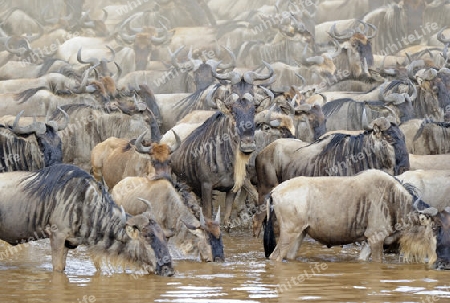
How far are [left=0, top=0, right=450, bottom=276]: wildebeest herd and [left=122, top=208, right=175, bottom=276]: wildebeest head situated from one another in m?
0.01

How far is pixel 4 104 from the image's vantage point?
65.9ft

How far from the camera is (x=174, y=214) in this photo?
43.4ft

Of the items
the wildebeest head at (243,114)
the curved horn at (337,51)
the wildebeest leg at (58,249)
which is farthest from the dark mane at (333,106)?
the wildebeest leg at (58,249)

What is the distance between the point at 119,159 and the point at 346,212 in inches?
183

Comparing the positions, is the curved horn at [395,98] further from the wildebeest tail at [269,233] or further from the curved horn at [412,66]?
the wildebeest tail at [269,233]

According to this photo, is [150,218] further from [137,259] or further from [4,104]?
[4,104]

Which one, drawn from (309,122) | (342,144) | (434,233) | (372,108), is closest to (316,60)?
(372,108)

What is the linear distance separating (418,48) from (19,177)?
53.5 feet

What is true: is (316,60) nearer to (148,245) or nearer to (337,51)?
(337,51)

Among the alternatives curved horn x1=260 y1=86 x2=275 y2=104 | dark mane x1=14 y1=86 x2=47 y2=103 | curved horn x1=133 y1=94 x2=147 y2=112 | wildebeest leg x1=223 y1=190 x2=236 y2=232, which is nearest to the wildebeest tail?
wildebeest leg x1=223 y1=190 x2=236 y2=232

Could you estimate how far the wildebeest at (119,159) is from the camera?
14250 mm

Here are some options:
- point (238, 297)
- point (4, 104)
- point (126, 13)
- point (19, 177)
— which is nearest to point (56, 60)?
point (4, 104)

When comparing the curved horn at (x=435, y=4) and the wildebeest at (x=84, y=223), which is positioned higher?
the curved horn at (x=435, y=4)

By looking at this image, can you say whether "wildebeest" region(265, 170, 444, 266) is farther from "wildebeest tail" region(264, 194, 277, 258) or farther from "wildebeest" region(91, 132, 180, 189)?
"wildebeest" region(91, 132, 180, 189)
